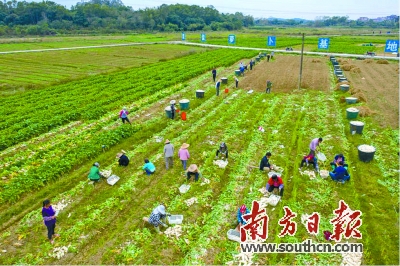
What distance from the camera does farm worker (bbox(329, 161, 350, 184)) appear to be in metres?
12.2

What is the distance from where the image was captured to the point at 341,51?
55.0 meters

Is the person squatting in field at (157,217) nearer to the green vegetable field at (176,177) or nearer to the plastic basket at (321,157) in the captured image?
the green vegetable field at (176,177)

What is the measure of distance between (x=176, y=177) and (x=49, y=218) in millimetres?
5496

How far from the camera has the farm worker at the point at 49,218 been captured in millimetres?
9242

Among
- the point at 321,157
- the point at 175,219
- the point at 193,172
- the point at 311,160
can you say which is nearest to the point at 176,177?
the point at 193,172

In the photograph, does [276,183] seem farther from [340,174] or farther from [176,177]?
[176,177]

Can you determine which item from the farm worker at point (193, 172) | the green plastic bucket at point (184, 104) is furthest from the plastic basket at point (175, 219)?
the green plastic bucket at point (184, 104)

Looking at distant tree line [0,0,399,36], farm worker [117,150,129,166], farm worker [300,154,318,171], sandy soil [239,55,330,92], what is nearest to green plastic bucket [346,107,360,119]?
farm worker [300,154,318,171]

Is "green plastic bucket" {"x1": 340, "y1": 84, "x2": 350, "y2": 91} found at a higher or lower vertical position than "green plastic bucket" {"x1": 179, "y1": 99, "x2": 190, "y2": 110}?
higher

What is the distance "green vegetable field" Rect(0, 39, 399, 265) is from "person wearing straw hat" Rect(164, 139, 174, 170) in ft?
1.64

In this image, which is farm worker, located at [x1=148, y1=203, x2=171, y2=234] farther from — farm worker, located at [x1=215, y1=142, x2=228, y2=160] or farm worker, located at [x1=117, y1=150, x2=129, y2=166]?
farm worker, located at [x1=215, y1=142, x2=228, y2=160]

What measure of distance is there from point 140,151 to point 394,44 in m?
34.1

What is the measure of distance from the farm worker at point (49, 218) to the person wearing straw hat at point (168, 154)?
5467mm

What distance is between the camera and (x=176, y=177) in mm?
13219
